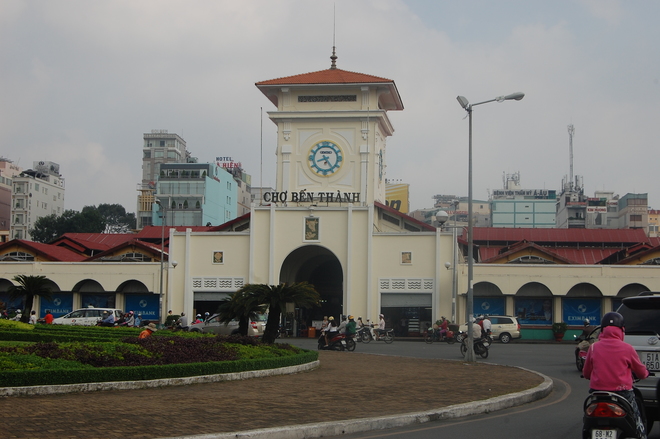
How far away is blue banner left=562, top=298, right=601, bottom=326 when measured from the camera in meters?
46.9

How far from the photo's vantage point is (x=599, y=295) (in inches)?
1839

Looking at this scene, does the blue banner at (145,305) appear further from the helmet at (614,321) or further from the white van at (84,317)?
the helmet at (614,321)

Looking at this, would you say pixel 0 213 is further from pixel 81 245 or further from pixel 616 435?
pixel 616 435

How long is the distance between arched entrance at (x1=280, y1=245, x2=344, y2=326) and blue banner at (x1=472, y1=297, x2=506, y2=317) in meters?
9.19

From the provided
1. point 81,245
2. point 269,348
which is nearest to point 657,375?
point 269,348

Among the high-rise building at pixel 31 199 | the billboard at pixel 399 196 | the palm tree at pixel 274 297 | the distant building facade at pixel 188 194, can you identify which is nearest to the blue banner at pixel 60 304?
the palm tree at pixel 274 297

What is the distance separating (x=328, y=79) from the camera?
1977 inches

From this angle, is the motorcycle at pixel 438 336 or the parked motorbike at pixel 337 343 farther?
the motorcycle at pixel 438 336

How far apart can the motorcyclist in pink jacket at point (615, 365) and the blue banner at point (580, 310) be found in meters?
40.4

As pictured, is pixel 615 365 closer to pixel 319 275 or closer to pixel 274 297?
pixel 274 297

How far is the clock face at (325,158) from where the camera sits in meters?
50.5

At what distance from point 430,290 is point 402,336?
11.0ft

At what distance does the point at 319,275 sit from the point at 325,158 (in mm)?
9664

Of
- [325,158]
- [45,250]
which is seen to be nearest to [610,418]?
[325,158]
